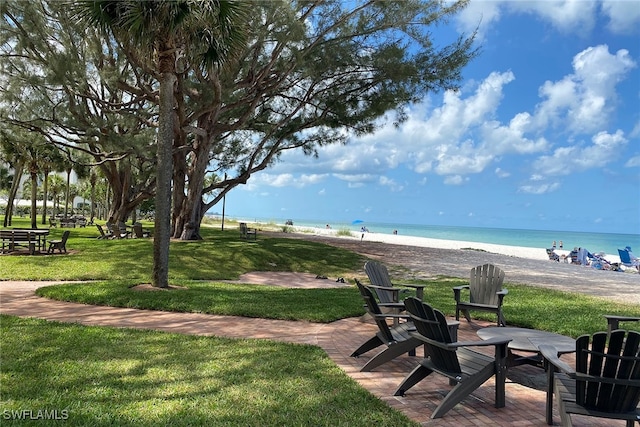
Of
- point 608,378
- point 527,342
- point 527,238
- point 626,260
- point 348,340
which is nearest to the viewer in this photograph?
point 608,378

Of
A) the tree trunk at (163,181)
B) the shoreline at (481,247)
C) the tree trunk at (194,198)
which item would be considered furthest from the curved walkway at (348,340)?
the shoreline at (481,247)

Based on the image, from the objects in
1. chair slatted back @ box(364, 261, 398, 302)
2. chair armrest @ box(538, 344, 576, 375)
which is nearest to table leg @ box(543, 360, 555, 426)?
chair armrest @ box(538, 344, 576, 375)

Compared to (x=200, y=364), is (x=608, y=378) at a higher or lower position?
higher

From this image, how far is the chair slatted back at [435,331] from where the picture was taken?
11.6ft

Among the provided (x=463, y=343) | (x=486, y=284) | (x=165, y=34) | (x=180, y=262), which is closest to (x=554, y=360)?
(x=463, y=343)

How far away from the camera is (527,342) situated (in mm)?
4363

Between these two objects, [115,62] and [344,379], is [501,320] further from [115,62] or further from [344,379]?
[115,62]

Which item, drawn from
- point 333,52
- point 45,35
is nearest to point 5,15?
point 45,35

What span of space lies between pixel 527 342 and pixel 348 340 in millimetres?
2264

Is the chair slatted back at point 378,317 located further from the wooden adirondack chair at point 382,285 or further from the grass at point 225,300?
the grass at point 225,300

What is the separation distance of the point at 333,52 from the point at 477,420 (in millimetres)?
13724

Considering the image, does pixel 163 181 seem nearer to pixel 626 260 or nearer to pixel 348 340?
pixel 348 340

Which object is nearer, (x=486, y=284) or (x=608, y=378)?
(x=608, y=378)

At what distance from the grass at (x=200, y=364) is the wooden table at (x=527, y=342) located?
1.51m
